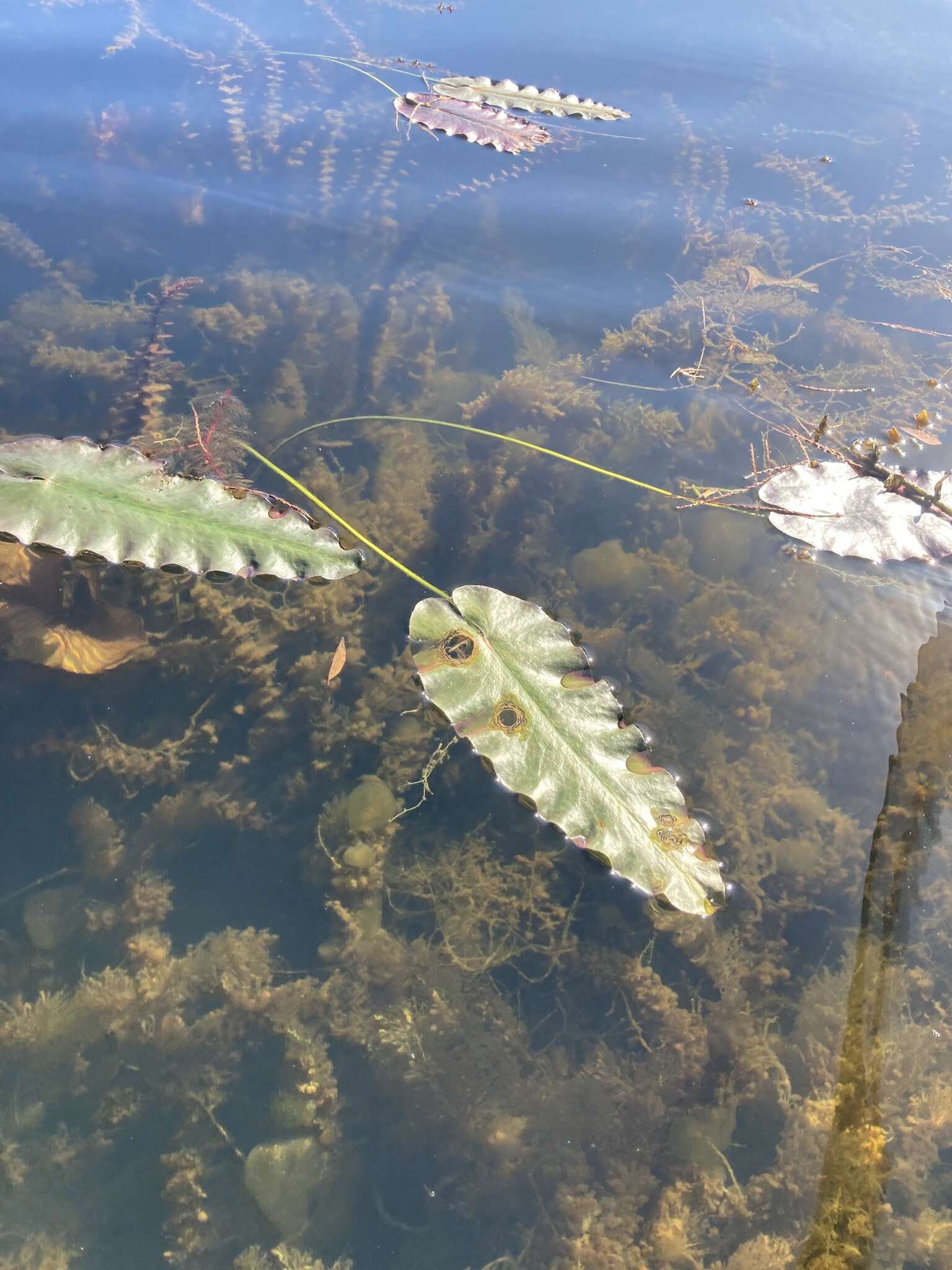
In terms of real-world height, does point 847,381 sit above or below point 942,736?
above

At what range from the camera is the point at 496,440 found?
3.37 m

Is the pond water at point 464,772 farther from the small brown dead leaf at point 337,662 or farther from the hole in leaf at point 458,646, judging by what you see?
the hole in leaf at point 458,646

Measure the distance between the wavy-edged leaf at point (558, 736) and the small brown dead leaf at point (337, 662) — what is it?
0.51 meters

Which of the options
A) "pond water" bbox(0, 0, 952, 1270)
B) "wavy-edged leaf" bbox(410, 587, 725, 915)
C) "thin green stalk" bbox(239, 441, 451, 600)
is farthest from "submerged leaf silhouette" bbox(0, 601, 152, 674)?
"wavy-edged leaf" bbox(410, 587, 725, 915)

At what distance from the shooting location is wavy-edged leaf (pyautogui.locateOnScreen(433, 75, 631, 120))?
4.23 m

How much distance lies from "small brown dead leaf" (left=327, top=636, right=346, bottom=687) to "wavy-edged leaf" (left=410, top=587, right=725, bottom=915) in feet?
Result: 1.67

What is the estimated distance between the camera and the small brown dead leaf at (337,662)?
275 centimetres

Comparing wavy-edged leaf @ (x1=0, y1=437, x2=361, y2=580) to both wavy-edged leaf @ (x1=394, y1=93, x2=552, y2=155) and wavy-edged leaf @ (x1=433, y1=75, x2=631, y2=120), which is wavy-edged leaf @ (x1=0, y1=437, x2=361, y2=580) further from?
wavy-edged leaf @ (x1=433, y1=75, x2=631, y2=120)

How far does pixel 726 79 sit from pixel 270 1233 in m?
6.57

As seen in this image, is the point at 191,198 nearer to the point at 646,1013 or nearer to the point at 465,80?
the point at 465,80

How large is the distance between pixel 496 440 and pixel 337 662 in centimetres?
131

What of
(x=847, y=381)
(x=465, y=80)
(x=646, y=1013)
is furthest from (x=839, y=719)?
(x=465, y=80)

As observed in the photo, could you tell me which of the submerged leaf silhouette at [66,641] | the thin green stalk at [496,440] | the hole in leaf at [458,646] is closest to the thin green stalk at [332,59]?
the thin green stalk at [496,440]

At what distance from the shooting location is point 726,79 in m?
4.98
